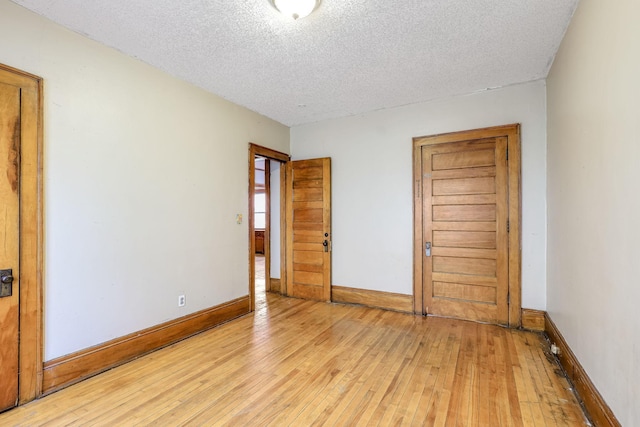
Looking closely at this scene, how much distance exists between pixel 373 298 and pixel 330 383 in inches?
78.8

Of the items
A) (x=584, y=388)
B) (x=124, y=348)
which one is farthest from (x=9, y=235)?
(x=584, y=388)

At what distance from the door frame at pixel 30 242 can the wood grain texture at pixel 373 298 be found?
3.24m

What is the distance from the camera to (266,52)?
8.86 feet

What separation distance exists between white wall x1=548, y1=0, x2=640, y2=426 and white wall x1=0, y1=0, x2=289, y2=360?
3395 mm

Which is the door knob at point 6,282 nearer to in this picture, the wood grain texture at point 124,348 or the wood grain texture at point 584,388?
the wood grain texture at point 124,348

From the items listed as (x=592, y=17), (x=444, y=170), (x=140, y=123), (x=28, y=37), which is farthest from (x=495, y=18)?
(x=28, y=37)

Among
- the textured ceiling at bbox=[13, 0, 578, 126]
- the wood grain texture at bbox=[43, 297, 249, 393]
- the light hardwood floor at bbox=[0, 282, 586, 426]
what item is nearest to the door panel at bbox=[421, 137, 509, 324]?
the light hardwood floor at bbox=[0, 282, 586, 426]

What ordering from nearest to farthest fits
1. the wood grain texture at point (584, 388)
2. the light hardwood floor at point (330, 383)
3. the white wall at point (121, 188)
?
the wood grain texture at point (584, 388) → the light hardwood floor at point (330, 383) → the white wall at point (121, 188)

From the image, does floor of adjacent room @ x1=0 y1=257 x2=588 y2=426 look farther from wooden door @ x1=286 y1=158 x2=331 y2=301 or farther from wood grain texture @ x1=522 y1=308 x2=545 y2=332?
wooden door @ x1=286 y1=158 x2=331 y2=301

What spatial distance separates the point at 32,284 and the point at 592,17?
4.09 metres

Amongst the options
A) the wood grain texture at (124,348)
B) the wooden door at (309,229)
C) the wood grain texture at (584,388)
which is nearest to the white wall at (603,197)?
the wood grain texture at (584,388)

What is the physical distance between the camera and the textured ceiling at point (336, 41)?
212cm

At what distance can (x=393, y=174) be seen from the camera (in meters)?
4.07

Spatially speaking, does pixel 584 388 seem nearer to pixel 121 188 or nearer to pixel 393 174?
pixel 393 174
